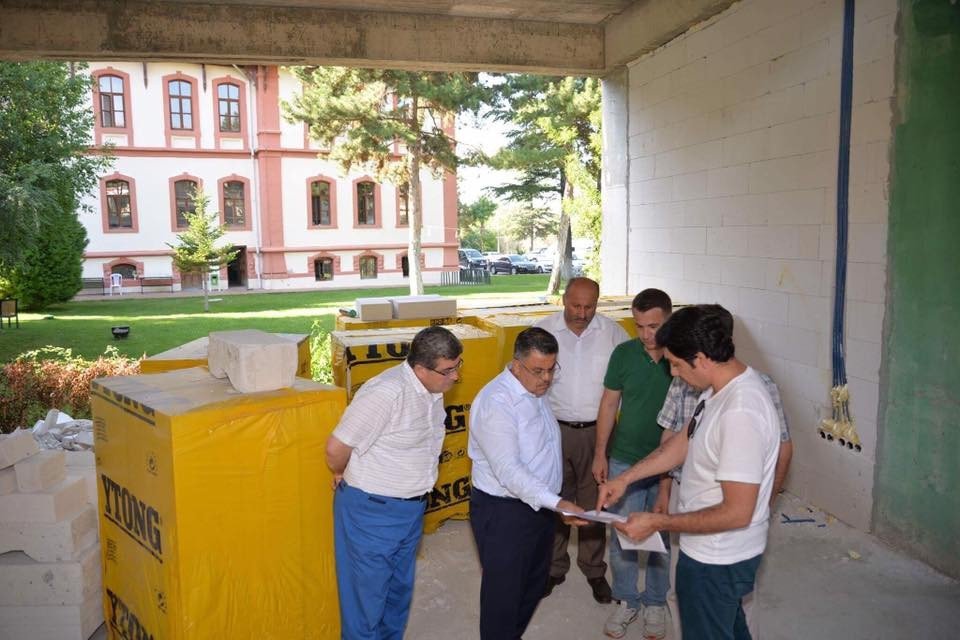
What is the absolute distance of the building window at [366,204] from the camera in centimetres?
3062

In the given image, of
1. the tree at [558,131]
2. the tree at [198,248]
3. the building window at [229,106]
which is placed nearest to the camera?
the tree at [558,131]

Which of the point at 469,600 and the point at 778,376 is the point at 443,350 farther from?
the point at 778,376

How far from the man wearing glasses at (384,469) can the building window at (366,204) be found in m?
28.1

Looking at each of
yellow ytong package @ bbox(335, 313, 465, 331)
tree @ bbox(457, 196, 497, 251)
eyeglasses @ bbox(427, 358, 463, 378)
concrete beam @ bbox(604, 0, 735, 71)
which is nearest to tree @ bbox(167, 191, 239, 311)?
concrete beam @ bbox(604, 0, 735, 71)

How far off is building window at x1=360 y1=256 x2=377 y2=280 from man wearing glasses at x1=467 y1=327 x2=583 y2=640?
92.2 ft

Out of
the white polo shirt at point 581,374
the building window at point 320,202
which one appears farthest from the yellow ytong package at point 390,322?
the building window at point 320,202

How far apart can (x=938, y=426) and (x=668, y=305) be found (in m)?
2.19

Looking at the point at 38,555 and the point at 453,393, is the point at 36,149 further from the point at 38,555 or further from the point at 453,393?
the point at 38,555

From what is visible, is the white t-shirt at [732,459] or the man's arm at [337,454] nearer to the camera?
the white t-shirt at [732,459]

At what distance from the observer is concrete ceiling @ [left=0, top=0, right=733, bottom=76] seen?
297 inches

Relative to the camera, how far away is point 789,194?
605 cm

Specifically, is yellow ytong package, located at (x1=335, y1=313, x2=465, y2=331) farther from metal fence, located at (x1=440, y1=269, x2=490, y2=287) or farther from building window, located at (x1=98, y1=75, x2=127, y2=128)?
building window, located at (x1=98, y1=75, x2=127, y2=128)

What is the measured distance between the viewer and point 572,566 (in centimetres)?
496

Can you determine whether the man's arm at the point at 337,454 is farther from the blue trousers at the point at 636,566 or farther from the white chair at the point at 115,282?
the white chair at the point at 115,282
